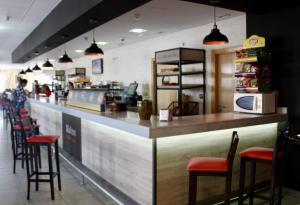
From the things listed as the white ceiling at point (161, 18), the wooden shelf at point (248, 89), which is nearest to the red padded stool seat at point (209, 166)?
the wooden shelf at point (248, 89)

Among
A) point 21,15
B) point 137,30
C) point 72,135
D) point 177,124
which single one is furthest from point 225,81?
point 21,15

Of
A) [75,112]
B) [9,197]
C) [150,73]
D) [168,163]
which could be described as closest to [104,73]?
[150,73]

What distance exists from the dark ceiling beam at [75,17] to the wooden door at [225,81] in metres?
2.81

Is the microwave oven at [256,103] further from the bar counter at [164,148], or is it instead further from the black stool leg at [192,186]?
the black stool leg at [192,186]

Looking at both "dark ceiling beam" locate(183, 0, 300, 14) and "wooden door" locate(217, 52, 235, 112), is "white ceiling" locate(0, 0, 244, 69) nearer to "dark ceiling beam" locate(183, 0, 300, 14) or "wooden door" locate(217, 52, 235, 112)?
"wooden door" locate(217, 52, 235, 112)

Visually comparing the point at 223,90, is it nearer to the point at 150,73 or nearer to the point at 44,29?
the point at 150,73

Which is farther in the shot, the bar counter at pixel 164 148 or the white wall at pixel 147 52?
the white wall at pixel 147 52

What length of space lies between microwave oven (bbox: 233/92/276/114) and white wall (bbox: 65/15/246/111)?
6.44ft

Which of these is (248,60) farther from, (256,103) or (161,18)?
(161,18)

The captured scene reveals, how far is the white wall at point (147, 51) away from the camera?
18.9 ft

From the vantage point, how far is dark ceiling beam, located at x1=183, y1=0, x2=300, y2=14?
141 inches

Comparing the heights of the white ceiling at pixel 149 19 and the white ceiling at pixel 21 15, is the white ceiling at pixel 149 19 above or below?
below

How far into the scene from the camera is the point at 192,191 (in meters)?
2.61

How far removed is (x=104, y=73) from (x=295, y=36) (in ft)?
28.2
